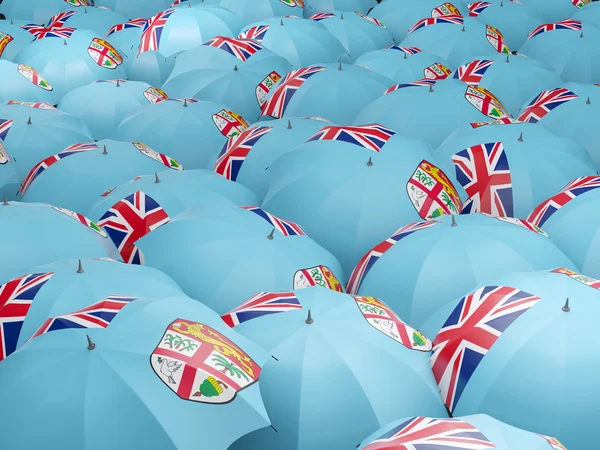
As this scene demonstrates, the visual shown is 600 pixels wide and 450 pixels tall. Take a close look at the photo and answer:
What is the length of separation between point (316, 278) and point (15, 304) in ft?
6.82

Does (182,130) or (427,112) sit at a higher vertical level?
(427,112)

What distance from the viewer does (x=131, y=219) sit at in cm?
693

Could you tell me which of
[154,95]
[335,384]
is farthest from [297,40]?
[335,384]

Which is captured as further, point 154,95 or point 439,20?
point 439,20

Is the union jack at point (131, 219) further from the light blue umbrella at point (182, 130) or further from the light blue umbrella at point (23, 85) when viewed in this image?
the light blue umbrella at point (23, 85)

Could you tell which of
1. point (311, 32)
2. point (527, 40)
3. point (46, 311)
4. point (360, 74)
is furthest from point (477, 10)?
point (46, 311)

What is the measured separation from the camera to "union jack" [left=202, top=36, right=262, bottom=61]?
10.2 meters

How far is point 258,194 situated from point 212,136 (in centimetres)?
113

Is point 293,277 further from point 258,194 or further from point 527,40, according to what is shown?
point 527,40

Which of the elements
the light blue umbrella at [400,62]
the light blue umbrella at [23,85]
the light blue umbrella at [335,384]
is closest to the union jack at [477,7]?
the light blue umbrella at [400,62]

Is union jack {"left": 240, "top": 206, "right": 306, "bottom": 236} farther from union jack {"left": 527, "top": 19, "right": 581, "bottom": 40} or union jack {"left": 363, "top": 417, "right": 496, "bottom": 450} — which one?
union jack {"left": 527, "top": 19, "right": 581, "bottom": 40}

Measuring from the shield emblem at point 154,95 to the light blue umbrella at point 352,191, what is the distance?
8.32 ft

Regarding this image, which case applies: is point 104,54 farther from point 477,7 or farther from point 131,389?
point 131,389

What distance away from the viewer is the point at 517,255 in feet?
20.3
